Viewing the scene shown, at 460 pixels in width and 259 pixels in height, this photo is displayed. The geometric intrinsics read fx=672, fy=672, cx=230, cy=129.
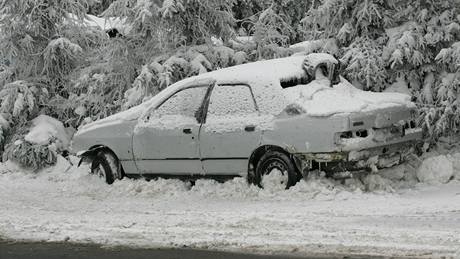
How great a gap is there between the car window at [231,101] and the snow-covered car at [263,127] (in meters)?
0.01

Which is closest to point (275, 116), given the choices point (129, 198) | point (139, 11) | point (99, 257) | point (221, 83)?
point (221, 83)

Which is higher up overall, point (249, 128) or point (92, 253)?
point (249, 128)

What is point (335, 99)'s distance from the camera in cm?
808

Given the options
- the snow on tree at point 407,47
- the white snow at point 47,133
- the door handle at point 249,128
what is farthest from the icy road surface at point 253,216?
the white snow at point 47,133

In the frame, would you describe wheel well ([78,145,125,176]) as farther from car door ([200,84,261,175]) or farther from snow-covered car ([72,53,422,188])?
car door ([200,84,261,175])

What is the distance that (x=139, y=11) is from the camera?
11078 mm

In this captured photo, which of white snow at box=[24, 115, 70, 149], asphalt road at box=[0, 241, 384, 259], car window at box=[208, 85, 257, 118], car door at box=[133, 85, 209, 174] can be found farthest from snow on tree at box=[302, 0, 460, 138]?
white snow at box=[24, 115, 70, 149]

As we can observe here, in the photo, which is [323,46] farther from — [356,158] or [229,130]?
[356,158]

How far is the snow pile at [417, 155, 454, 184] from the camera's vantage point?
27.2 feet

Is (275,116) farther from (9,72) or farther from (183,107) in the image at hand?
(9,72)

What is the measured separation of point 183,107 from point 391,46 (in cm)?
314

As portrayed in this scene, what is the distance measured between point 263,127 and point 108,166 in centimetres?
267

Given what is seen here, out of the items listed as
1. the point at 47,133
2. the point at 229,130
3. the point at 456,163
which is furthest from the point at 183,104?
the point at 47,133

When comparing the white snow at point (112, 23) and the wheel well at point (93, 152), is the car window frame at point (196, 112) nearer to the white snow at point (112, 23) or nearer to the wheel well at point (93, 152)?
the wheel well at point (93, 152)
